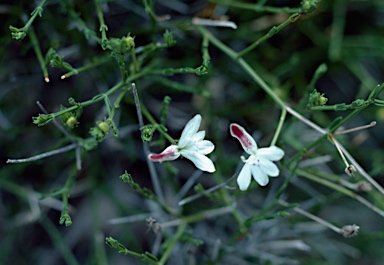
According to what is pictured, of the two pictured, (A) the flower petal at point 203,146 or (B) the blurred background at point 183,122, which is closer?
(A) the flower petal at point 203,146

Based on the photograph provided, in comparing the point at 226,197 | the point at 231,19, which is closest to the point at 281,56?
the point at 231,19

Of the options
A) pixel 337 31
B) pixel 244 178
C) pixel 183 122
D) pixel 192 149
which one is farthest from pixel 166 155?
pixel 337 31

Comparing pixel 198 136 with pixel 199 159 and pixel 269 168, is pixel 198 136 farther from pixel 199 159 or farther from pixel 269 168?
pixel 269 168

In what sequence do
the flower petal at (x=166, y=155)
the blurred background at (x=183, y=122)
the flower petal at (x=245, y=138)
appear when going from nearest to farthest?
the flower petal at (x=166, y=155)
the flower petal at (x=245, y=138)
the blurred background at (x=183, y=122)

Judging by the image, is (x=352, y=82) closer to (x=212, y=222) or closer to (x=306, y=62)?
(x=306, y=62)

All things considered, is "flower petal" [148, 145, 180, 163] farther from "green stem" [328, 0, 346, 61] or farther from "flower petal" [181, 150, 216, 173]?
"green stem" [328, 0, 346, 61]

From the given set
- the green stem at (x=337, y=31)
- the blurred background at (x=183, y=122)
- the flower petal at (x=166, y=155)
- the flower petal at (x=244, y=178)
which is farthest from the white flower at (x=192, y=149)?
the green stem at (x=337, y=31)

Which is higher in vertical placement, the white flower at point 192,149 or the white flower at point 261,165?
the white flower at point 261,165

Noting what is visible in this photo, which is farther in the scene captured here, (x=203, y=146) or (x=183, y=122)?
(x=183, y=122)

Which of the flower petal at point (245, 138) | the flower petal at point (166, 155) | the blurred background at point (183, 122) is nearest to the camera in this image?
the flower petal at point (166, 155)

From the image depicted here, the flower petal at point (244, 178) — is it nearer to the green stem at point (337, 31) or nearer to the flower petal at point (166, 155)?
the flower petal at point (166, 155)

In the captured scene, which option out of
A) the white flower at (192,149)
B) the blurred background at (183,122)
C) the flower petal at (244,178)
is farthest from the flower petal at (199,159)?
the blurred background at (183,122)
